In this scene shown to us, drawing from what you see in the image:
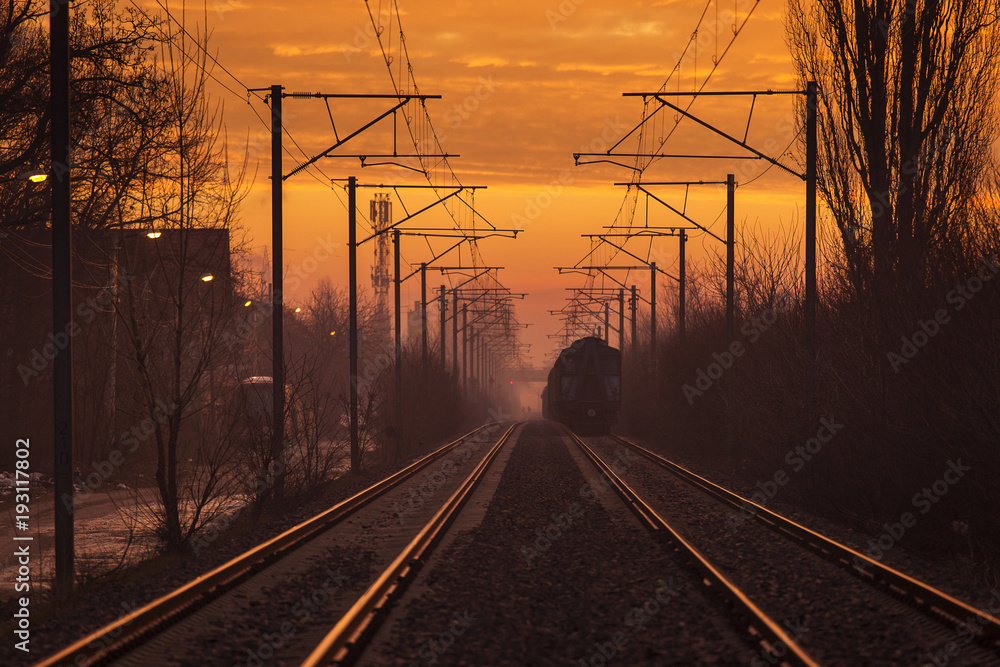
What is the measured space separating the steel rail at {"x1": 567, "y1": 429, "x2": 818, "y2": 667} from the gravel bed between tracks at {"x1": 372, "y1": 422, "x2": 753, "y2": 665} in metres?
0.16

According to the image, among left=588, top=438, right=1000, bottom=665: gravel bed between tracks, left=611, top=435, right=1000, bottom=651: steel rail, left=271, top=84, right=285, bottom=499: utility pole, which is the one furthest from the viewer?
left=271, top=84, right=285, bottom=499: utility pole

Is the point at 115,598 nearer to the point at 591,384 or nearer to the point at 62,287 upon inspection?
the point at 62,287

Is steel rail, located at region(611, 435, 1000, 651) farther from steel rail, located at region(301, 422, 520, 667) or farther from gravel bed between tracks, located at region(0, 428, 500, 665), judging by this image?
gravel bed between tracks, located at region(0, 428, 500, 665)

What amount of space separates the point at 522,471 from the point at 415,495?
4.61 meters

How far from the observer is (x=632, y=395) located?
153 ft

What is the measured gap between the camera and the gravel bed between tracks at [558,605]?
6625 millimetres

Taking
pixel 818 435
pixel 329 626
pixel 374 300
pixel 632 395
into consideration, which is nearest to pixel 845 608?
pixel 329 626

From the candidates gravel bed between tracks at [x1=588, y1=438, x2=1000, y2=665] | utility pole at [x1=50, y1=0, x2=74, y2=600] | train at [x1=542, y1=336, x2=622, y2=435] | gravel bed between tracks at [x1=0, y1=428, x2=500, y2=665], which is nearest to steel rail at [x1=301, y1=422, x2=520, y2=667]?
gravel bed between tracks at [x1=0, y1=428, x2=500, y2=665]

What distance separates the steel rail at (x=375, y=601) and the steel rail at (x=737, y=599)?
294 cm

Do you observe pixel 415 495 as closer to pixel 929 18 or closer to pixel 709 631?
pixel 709 631

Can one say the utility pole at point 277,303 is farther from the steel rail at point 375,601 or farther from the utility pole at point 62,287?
the utility pole at point 62,287

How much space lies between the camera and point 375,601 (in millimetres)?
8062

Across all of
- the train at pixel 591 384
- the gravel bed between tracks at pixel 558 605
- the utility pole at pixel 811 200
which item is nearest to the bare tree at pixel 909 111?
the utility pole at pixel 811 200

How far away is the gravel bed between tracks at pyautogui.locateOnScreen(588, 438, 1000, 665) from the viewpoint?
6.57 meters
